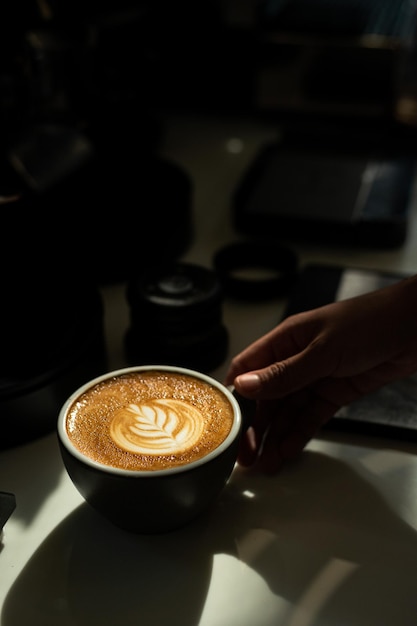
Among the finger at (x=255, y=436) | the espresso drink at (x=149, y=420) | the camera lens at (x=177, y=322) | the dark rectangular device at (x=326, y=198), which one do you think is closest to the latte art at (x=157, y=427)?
the espresso drink at (x=149, y=420)

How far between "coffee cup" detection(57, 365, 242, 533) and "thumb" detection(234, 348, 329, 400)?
0.03 meters

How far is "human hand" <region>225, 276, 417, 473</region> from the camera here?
81 centimetres

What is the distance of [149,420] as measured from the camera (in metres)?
0.77

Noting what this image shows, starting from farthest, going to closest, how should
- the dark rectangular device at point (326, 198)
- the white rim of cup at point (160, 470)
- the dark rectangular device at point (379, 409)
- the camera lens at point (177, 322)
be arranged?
the dark rectangular device at point (326, 198), the camera lens at point (177, 322), the dark rectangular device at point (379, 409), the white rim of cup at point (160, 470)

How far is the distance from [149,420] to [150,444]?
40 mm

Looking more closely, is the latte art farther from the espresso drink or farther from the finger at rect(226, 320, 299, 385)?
the finger at rect(226, 320, 299, 385)

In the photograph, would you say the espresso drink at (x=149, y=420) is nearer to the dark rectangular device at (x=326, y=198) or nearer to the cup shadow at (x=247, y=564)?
the cup shadow at (x=247, y=564)

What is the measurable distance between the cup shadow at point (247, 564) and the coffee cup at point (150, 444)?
0.04 meters

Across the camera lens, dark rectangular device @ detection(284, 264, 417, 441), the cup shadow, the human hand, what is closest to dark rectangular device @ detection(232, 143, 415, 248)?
dark rectangular device @ detection(284, 264, 417, 441)

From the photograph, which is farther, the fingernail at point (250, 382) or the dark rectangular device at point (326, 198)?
the dark rectangular device at point (326, 198)

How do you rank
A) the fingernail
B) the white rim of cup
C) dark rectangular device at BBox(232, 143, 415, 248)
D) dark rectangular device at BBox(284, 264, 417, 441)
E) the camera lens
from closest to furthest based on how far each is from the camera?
1. the white rim of cup
2. the fingernail
3. dark rectangular device at BBox(284, 264, 417, 441)
4. the camera lens
5. dark rectangular device at BBox(232, 143, 415, 248)

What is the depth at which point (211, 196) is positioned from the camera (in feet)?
5.25

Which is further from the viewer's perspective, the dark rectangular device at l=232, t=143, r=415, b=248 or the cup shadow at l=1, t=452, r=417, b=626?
the dark rectangular device at l=232, t=143, r=415, b=248

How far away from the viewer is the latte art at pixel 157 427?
0.73 metres
